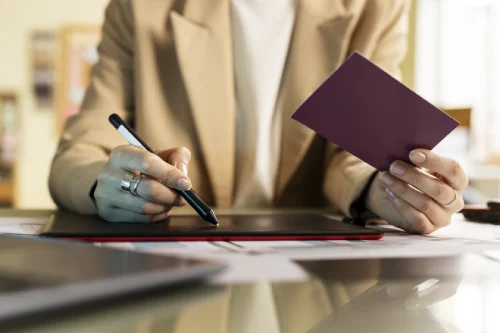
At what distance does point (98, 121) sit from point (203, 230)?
56 cm

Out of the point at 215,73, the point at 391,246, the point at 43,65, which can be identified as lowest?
the point at 391,246

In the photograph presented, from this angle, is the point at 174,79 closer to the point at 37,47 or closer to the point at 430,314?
the point at 430,314

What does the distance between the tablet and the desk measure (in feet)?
0.51

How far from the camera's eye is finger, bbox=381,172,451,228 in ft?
2.33

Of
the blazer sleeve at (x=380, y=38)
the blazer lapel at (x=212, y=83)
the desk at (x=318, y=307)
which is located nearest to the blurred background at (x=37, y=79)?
the blazer lapel at (x=212, y=83)

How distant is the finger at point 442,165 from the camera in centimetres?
67

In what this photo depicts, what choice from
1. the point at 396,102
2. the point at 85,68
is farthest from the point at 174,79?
the point at 85,68

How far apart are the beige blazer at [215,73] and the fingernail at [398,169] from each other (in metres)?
0.39

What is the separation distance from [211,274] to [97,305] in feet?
0.29

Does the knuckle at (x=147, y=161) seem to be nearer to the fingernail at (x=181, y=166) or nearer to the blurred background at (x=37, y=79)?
the fingernail at (x=181, y=166)

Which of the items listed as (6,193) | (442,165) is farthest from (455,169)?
(6,193)

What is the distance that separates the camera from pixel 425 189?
710 mm

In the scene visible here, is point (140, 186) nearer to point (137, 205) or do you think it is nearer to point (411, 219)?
point (137, 205)

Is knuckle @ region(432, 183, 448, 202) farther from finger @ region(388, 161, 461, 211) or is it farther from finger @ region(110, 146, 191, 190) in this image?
finger @ region(110, 146, 191, 190)
